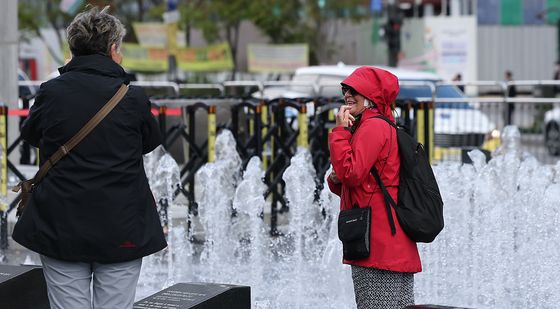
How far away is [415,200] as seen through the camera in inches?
209

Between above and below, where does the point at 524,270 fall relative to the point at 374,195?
below

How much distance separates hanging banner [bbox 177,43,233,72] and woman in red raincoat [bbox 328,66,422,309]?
98.7ft

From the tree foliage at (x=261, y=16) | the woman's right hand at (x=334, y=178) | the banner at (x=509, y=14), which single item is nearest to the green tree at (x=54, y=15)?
the tree foliage at (x=261, y=16)

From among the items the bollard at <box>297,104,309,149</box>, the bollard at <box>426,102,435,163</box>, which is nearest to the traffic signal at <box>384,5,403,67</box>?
the bollard at <box>426,102,435,163</box>

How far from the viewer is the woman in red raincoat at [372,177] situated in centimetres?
528

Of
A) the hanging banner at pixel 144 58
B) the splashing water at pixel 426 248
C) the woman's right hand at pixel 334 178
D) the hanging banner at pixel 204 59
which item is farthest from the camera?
the hanging banner at pixel 204 59

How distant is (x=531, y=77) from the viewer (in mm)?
47812

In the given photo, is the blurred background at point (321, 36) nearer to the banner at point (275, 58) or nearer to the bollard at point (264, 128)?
the banner at point (275, 58)

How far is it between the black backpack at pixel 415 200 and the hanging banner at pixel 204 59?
99.1 ft

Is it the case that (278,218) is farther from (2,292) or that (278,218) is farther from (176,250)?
(2,292)

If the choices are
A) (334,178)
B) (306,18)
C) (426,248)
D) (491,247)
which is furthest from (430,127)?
(306,18)

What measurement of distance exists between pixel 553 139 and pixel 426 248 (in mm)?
11918

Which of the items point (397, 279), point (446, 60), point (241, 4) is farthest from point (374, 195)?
point (241, 4)

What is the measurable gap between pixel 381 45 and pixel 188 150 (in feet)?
115
